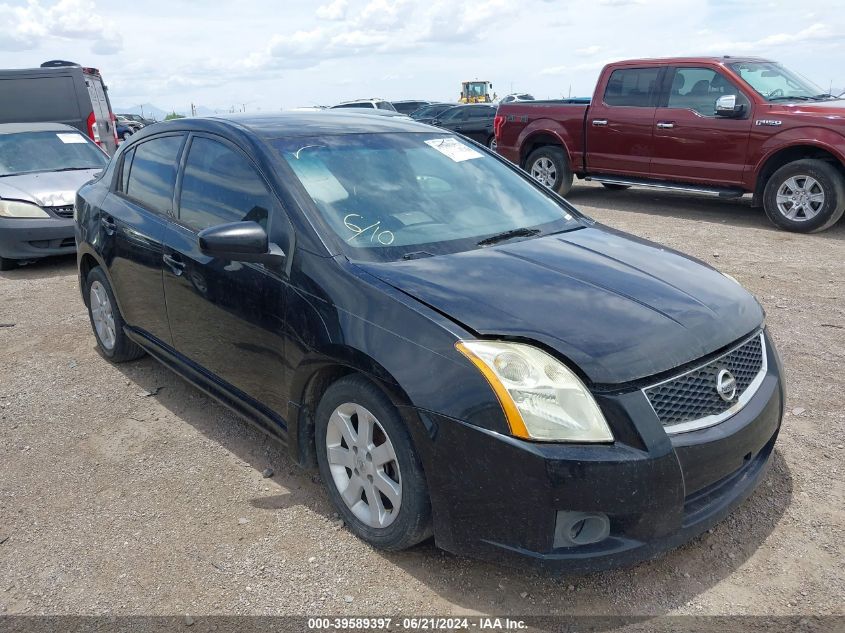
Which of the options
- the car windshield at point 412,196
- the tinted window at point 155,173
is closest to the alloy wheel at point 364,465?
the car windshield at point 412,196

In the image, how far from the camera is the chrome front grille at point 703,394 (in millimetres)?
2312

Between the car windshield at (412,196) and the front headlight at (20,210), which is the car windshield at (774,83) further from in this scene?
the front headlight at (20,210)

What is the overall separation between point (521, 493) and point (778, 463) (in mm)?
1739

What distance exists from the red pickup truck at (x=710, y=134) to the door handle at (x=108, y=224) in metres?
6.17

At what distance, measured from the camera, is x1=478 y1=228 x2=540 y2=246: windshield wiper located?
316 cm

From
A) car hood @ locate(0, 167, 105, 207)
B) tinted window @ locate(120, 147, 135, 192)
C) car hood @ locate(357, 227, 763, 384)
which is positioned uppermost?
tinted window @ locate(120, 147, 135, 192)

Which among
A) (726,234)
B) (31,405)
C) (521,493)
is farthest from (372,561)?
(726,234)

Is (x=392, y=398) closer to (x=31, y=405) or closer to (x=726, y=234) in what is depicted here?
(x=31, y=405)

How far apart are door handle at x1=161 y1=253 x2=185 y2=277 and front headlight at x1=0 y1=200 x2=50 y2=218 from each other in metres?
4.65

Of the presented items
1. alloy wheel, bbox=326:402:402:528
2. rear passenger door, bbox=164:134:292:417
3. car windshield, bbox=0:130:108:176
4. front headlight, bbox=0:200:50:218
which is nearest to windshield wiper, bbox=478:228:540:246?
rear passenger door, bbox=164:134:292:417

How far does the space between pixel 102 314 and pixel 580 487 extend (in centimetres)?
381

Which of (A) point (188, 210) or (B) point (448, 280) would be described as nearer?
(B) point (448, 280)

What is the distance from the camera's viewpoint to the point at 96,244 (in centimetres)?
452

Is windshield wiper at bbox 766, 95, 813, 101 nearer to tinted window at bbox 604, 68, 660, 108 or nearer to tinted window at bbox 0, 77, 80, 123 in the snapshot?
tinted window at bbox 604, 68, 660, 108
